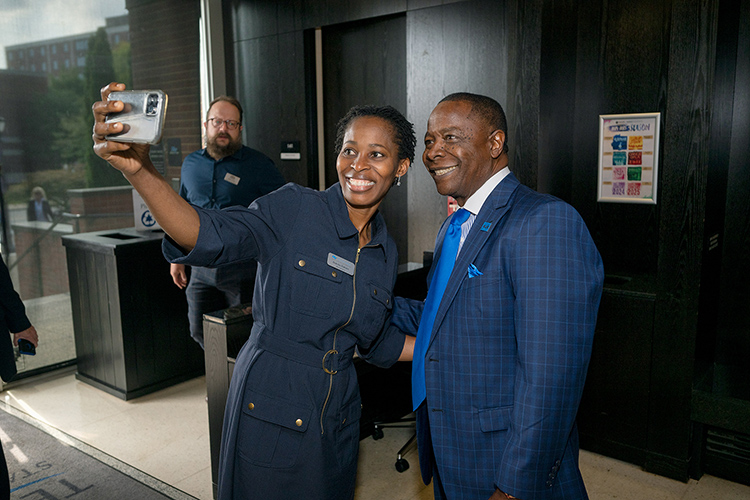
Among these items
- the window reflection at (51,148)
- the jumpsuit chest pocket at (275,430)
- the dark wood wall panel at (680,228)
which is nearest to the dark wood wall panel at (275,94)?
the window reflection at (51,148)

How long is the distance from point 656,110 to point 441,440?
2.67 metres

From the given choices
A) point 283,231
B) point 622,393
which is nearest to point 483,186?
point 283,231

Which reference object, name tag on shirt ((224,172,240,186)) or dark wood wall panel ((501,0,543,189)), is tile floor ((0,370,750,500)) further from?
dark wood wall panel ((501,0,543,189))

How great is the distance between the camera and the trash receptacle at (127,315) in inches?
149

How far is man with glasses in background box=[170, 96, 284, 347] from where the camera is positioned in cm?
352

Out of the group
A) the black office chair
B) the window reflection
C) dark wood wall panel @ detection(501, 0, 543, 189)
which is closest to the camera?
dark wood wall panel @ detection(501, 0, 543, 189)

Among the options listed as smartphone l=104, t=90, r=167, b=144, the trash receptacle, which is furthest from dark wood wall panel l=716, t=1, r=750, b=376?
the trash receptacle

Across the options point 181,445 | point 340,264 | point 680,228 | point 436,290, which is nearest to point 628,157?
point 680,228

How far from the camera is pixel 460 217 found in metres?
1.55

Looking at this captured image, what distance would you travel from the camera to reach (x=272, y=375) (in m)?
1.48

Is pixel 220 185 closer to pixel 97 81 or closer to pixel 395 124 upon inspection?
pixel 97 81

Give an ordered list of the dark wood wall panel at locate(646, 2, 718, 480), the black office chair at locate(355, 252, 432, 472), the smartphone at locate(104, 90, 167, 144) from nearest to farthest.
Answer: the smartphone at locate(104, 90, 167, 144) < the dark wood wall panel at locate(646, 2, 718, 480) < the black office chair at locate(355, 252, 432, 472)

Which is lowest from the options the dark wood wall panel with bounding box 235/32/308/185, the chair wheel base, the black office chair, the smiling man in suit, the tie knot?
the chair wheel base

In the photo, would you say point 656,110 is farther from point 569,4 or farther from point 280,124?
point 280,124
